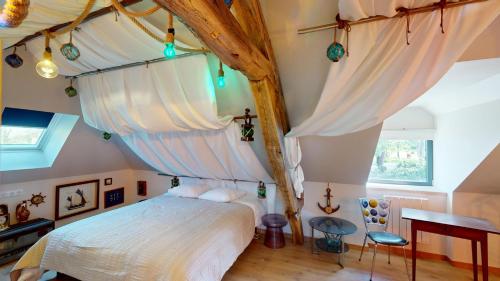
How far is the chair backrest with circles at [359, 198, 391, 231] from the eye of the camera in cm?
291

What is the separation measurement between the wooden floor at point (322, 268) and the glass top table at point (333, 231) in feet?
0.37

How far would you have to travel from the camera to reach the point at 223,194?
10.9 feet

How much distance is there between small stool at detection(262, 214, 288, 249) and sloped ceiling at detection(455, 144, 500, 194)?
6.80ft

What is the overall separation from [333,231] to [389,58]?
200 cm

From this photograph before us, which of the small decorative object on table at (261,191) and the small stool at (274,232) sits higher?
the small decorative object on table at (261,191)

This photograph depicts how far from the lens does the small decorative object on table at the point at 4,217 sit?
9.24ft

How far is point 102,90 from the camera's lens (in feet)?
8.87

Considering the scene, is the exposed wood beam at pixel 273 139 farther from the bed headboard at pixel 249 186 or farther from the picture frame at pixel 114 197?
the picture frame at pixel 114 197

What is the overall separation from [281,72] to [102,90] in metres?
2.06

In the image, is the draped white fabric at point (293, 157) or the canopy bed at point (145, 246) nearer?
the canopy bed at point (145, 246)

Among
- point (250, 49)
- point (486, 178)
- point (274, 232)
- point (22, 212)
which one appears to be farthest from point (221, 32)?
point (22, 212)

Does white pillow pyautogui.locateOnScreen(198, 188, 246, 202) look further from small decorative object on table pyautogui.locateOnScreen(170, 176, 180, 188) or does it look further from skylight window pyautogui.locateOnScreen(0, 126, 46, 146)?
skylight window pyautogui.locateOnScreen(0, 126, 46, 146)

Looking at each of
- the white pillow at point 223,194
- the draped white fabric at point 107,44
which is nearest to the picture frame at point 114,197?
the white pillow at point 223,194

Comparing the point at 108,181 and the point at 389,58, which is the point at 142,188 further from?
the point at 389,58
